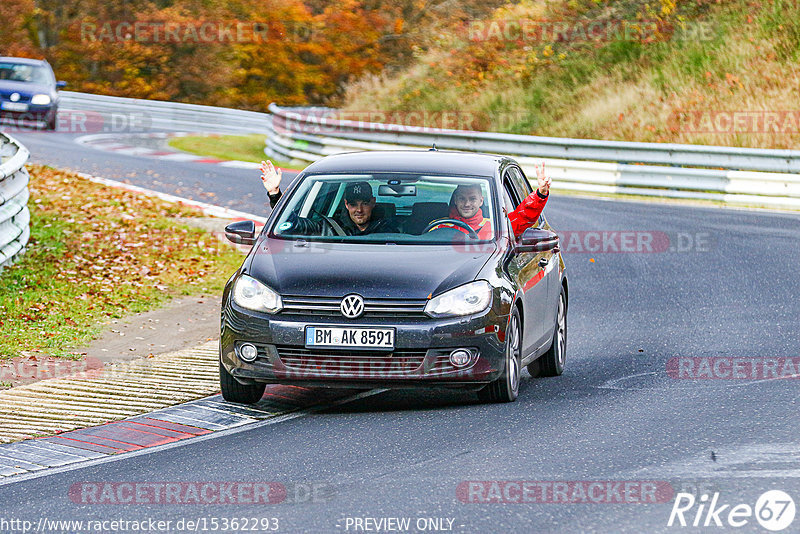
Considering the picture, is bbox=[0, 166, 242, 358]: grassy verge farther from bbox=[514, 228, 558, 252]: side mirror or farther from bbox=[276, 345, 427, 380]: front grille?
bbox=[514, 228, 558, 252]: side mirror

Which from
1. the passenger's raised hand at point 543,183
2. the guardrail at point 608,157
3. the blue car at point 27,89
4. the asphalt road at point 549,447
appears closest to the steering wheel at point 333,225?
the asphalt road at point 549,447

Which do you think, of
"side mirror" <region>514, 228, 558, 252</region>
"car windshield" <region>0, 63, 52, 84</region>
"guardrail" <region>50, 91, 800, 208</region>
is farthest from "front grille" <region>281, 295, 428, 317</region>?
"car windshield" <region>0, 63, 52, 84</region>

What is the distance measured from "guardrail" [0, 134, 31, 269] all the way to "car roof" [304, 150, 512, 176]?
17.2ft

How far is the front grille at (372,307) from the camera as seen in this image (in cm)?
809

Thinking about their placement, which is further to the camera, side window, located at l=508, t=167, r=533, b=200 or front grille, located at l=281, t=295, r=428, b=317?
side window, located at l=508, t=167, r=533, b=200

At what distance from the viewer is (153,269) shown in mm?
14711

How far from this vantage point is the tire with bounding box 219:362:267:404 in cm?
870

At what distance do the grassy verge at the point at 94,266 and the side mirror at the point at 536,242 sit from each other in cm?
392

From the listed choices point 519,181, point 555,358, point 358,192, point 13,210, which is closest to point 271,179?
point 358,192

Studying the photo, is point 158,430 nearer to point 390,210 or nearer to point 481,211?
point 390,210

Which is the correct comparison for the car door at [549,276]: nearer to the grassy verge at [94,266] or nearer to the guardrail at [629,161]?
the grassy verge at [94,266]

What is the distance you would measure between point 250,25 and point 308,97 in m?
4.00

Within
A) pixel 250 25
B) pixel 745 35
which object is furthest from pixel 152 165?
pixel 250 25

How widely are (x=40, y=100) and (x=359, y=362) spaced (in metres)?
27.5
